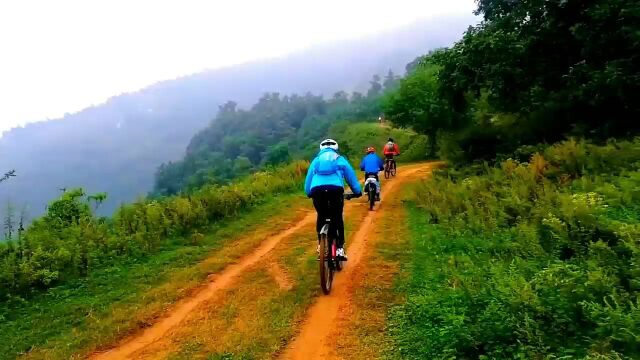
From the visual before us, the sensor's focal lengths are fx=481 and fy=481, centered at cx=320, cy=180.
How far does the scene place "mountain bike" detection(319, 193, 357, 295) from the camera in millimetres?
8248

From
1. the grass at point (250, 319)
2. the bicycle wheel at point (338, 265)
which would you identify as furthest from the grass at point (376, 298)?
the grass at point (250, 319)

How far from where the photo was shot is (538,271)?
6.52m

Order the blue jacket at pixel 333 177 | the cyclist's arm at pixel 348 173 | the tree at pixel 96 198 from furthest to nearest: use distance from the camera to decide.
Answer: the tree at pixel 96 198, the cyclist's arm at pixel 348 173, the blue jacket at pixel 333 177

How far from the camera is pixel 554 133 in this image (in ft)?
53.5

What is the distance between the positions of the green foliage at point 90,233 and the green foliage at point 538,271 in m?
6.53

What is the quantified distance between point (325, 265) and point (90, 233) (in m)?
6.57

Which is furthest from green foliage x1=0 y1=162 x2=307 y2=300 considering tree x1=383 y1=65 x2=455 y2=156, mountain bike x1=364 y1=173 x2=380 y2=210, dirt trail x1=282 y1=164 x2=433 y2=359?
tree x1=383 y1=65 x2=455 y2=156

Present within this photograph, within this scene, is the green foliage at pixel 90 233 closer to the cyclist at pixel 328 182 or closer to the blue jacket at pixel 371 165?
the blue jacket at pixel 371 165

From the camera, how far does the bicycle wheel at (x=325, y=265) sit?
324 inches

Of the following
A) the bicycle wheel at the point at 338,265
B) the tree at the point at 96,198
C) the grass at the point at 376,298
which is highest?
the tree at the point at 96,198

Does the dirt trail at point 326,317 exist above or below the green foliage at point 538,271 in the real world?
below

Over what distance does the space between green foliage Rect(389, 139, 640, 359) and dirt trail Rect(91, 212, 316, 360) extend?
3.52 m

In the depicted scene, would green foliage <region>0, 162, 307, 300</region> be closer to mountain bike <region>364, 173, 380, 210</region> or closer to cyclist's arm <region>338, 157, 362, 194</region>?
mountain bike <region>364, 173, 380, 210</region>

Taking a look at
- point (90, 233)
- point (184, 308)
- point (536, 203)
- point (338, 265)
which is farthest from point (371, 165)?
point (184, 308)
